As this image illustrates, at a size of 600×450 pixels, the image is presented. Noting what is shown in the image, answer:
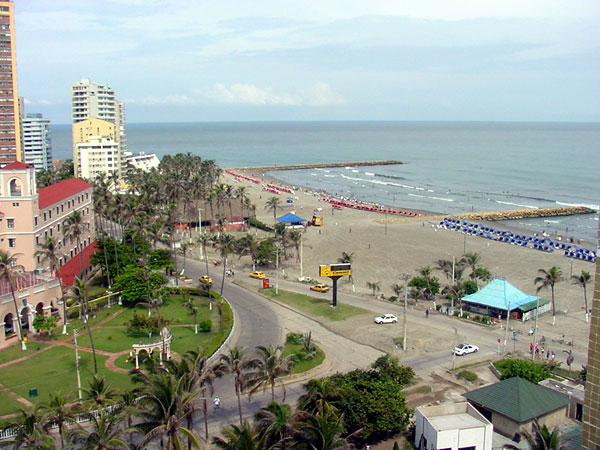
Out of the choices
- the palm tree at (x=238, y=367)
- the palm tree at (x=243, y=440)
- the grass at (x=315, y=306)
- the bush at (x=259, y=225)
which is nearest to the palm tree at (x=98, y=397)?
the palm tree at (x=238, y=367)

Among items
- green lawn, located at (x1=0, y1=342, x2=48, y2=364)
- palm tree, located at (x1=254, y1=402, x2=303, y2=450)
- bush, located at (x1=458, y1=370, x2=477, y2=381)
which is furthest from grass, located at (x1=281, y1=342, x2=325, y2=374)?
green lawn, located at (x1=0, y1=342, x2=48, y2=364)

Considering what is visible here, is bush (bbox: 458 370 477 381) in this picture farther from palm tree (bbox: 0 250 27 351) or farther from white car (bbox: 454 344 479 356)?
palm tree (bbox: 0 250 27 351)

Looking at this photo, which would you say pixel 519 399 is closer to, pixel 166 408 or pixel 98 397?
pixel 166 408

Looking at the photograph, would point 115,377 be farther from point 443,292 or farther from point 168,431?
point 443,292

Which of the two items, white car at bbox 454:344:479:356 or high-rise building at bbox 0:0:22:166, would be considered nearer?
white car at bbox 454:344:479:356

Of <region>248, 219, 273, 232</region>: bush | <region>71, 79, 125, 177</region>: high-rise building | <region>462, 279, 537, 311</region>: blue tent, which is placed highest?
<region>71, 79, 125, 177</region>: high-rise building

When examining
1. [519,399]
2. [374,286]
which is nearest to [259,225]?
[374,286]

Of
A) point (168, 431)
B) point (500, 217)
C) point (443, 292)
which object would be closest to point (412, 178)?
point (500, 217)
